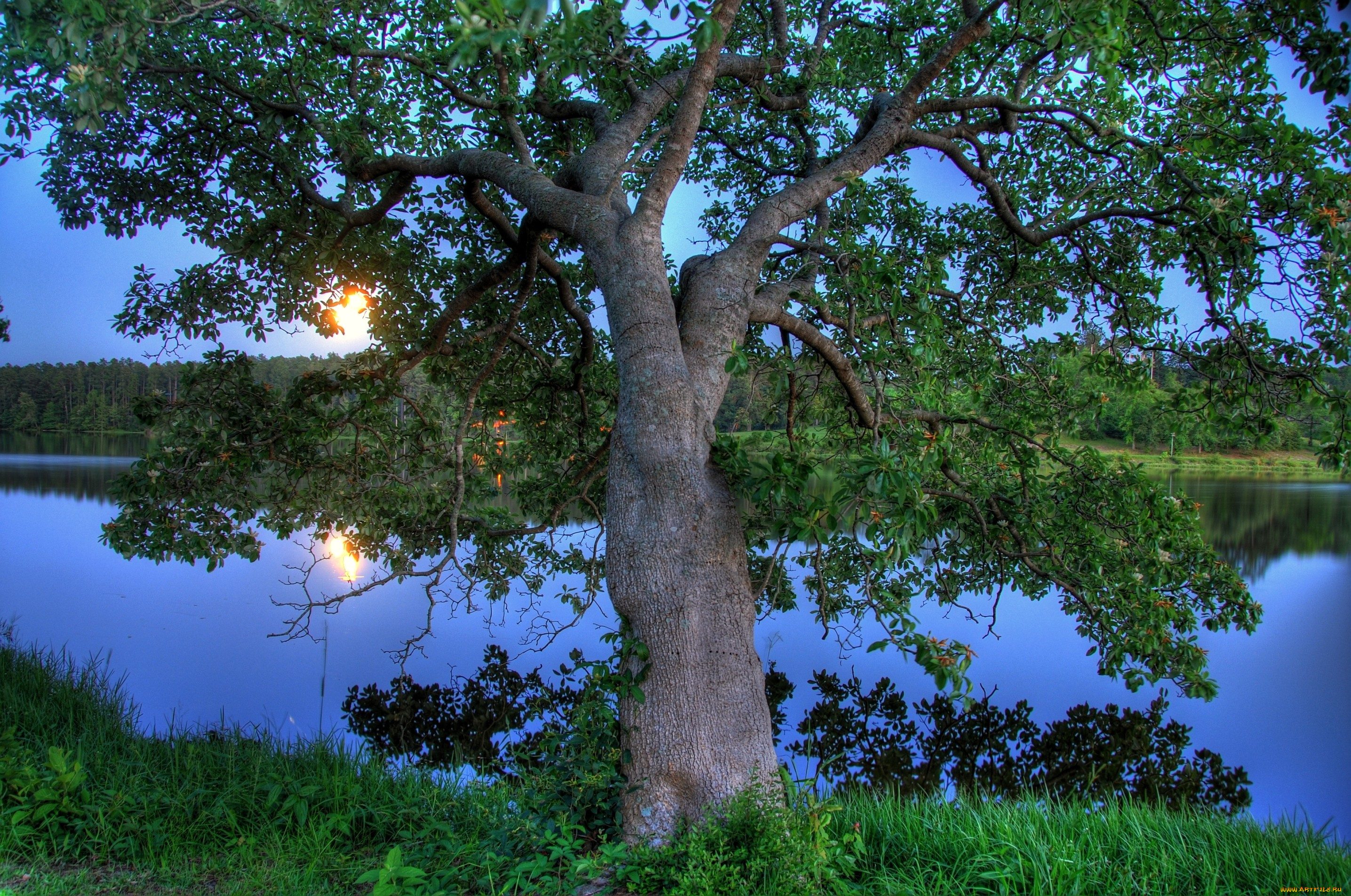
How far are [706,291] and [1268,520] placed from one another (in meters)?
17.1

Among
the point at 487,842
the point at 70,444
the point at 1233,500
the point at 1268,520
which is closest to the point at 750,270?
the point at 487,842

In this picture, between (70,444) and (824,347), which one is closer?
(824,347)

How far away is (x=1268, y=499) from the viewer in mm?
17922

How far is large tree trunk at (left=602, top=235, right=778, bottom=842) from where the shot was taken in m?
2.51

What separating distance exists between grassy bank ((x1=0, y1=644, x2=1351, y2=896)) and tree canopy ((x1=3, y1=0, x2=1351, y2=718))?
2.51 feet

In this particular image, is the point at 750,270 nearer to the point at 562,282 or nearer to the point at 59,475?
the point at 562,282

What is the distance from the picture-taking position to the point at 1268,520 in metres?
14.8

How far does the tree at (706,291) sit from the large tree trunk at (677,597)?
1cm

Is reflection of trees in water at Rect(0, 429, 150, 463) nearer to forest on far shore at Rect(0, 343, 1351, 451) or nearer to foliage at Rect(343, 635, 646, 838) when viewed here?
forest on far shore at Rect(0, 343, 1351, 451)

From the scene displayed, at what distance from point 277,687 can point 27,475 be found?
23006 mm

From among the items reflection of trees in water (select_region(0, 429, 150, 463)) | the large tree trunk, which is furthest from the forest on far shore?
reflection of trees in water (select_region(0, 429, 150, 463))

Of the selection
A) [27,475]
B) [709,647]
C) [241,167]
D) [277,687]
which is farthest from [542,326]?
[27,475]

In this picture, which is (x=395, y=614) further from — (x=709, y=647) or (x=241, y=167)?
(x=709, y=647)

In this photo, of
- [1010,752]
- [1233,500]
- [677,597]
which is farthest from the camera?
[1233,500]
